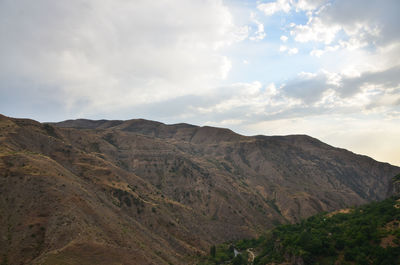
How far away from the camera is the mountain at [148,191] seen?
36812mm

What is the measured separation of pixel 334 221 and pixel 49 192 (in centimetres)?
5677

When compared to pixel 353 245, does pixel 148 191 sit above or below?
above

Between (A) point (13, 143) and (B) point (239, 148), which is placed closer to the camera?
(A) point (13, 143)

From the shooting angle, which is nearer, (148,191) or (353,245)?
(353,245)

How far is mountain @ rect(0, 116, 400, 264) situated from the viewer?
121 feet

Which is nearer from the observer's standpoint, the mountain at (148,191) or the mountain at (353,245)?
the mountain at (353,245)

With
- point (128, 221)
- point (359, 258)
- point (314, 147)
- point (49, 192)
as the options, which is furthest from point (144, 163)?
point (314, 147)

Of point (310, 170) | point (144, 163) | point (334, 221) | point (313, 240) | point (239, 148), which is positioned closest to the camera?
point (313, 240)

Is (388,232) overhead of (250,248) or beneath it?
overhead

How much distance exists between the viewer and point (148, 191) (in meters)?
75.6

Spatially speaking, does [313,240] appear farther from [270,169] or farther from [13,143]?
[270,169]

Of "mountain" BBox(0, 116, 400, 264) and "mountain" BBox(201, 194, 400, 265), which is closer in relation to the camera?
"mountain" BBox(201, 194, 400, 265)

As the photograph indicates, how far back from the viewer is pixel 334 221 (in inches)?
2085

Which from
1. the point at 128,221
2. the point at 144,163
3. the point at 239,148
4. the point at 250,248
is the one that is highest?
the point at 239,148
